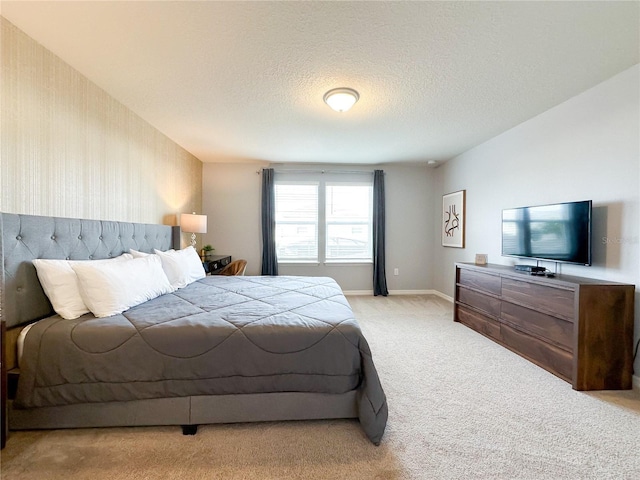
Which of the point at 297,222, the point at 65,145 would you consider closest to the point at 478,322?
the point at 297,222

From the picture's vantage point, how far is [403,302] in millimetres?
4500

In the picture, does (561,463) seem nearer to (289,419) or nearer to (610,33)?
(289,419)

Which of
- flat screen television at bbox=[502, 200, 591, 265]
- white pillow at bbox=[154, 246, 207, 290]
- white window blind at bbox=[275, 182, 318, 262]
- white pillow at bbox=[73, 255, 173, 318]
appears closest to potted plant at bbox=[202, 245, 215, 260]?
white window blind at bbox=[275, 182, 318, 262]

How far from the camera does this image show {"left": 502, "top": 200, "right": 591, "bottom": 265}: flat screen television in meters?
2.30

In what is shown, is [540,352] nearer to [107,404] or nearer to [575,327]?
[575,327]

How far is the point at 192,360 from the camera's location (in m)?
1.48

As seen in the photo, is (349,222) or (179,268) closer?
(179,268)

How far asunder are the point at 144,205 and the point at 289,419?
2.83 meters

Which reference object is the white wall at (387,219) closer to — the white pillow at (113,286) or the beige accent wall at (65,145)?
the beige accent wall at (65,145)

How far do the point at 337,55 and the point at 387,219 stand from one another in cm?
350

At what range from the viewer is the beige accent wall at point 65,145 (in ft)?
5.43

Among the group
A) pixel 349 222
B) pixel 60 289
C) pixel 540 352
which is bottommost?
pixel 540 352

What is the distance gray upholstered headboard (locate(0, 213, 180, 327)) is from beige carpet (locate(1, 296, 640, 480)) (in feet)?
2.35

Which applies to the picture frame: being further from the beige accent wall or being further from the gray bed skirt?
the beige accent wall
